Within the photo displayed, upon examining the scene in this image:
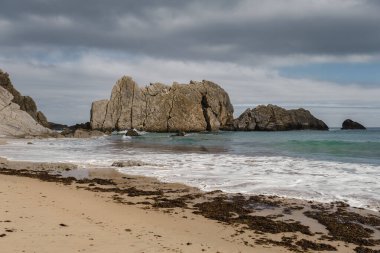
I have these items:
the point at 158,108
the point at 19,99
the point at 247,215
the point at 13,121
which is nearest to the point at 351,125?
the point at 158,108

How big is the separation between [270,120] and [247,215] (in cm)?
10215

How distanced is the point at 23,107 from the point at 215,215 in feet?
234

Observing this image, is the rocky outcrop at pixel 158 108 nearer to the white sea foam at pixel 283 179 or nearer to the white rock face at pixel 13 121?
the white rock face at pixel 13 121

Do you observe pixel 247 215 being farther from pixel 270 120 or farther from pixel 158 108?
pixel 270 120

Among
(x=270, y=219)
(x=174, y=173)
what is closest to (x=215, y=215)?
(x=270, y=219)

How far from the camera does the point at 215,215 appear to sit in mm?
9891

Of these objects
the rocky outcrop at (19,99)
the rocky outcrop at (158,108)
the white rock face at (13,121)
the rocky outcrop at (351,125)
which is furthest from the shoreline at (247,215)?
the rocky outcrop at (351,125)

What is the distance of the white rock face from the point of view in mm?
60438

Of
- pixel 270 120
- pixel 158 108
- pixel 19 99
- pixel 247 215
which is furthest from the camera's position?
pixel 270 120

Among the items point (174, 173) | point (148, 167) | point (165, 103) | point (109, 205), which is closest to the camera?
point (109, 205)

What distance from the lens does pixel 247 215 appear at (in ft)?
32.7

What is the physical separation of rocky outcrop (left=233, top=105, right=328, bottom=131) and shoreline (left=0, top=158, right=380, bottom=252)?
95810mm

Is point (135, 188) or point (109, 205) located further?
point (135, 188)

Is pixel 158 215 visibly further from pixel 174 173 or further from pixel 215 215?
pixel 174 173
